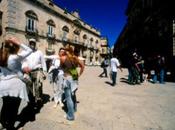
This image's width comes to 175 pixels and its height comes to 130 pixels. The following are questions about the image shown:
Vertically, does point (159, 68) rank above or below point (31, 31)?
below

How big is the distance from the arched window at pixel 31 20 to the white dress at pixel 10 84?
87.7 feet

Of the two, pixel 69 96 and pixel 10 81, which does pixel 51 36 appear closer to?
pixel 69 96

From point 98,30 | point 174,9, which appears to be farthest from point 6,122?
point 98,30

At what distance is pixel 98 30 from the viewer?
53.2 m

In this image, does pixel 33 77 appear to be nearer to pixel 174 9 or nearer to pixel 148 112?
pixel 148 112

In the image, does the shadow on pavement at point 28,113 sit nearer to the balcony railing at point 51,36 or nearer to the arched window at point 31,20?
the arched window at point 31,20

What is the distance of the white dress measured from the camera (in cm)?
326

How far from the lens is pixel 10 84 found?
3275 millimetres

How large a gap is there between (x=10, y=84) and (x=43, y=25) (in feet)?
98.3

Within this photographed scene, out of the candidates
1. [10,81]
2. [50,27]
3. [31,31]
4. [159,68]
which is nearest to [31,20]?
[31,31]

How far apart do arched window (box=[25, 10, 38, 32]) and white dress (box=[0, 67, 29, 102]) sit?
26.7 metres

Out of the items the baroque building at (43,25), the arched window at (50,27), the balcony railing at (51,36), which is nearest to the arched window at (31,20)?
the baroque building at (43,25)

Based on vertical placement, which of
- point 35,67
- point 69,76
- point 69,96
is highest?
point 35,67

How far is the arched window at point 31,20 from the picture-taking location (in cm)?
2873
